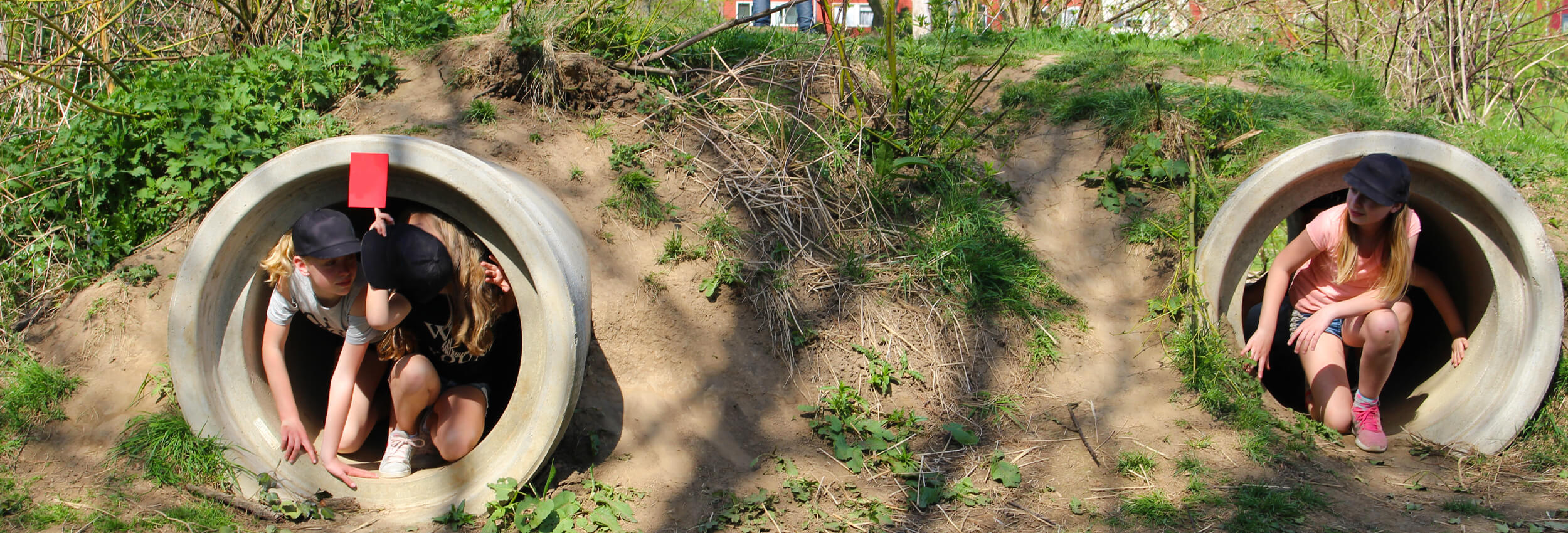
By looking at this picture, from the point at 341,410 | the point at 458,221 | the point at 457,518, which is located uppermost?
the point at 458,221

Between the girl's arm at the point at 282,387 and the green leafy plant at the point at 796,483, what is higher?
the girl's arm at the point at 282,387

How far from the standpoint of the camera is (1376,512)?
361 cm

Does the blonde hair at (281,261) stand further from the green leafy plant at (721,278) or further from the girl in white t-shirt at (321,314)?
the green leafy plant at (721,278)

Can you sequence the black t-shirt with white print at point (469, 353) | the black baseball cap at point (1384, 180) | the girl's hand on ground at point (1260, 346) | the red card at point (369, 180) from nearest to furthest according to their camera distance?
the red card at point (369, 180)
the black t-shirt with white print at point (469, 353)
the black baseball cap at point (1384, 180)
the girl's hand on ground at point (1260, 346)

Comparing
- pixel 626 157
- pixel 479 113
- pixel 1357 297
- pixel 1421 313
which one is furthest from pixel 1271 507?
pixel 479 113

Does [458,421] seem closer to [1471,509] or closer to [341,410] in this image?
[341,410]

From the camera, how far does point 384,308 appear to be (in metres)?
3.41

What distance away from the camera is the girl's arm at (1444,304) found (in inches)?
179

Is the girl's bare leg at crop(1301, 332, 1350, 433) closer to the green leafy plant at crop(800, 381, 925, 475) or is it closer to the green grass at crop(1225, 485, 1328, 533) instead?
the green grass at crop(1225, 485, 1328, 533)

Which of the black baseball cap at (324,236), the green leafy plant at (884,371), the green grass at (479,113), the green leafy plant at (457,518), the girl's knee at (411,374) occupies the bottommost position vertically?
the green leafy plant at (457,518)

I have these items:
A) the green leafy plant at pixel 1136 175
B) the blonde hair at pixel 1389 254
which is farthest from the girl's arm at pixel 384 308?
the blonde hair at pixel 1389 254

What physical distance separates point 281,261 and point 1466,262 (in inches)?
217

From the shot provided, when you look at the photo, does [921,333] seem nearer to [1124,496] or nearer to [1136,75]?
[1124,496]

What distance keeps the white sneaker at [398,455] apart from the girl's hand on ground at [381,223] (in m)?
0.99
